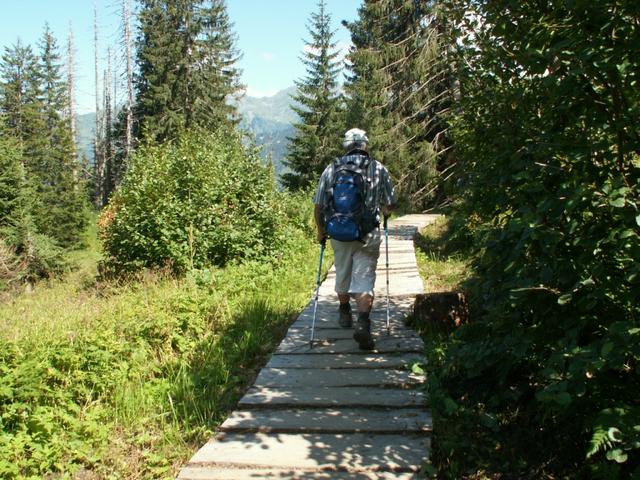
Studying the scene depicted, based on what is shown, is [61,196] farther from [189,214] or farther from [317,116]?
[189,214]

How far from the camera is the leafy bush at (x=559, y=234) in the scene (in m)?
2.33

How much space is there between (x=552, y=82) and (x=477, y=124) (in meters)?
1.30

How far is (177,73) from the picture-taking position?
36.3m

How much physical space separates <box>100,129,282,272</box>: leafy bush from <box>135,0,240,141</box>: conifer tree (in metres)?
24.1

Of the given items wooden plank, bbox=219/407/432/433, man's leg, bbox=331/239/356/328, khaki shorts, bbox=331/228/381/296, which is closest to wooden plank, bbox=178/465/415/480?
wooden plank, bbox=219/407/432/433

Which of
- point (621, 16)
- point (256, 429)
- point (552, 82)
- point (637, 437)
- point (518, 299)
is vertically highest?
point (621, 16)

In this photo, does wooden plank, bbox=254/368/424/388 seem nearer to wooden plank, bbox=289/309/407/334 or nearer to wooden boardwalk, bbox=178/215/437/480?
wooden boardwalk, bbox=178/215/437/480

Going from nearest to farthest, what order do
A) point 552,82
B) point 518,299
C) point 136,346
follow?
1. point 552,82
2. point 518,299
3. point 136,346

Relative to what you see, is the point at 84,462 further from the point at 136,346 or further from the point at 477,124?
the point at 477,124

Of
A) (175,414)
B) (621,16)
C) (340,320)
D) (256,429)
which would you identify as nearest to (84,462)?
(175,414)

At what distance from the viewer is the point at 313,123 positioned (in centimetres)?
3338

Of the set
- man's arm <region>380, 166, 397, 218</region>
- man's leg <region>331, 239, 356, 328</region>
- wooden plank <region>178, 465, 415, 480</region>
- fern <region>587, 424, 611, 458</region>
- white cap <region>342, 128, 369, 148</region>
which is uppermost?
white cap <region>342, 128, 369, 148</region>

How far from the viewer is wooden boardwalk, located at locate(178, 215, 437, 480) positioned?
326 cm

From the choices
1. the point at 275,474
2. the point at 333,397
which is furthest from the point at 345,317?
the point at 275,474
